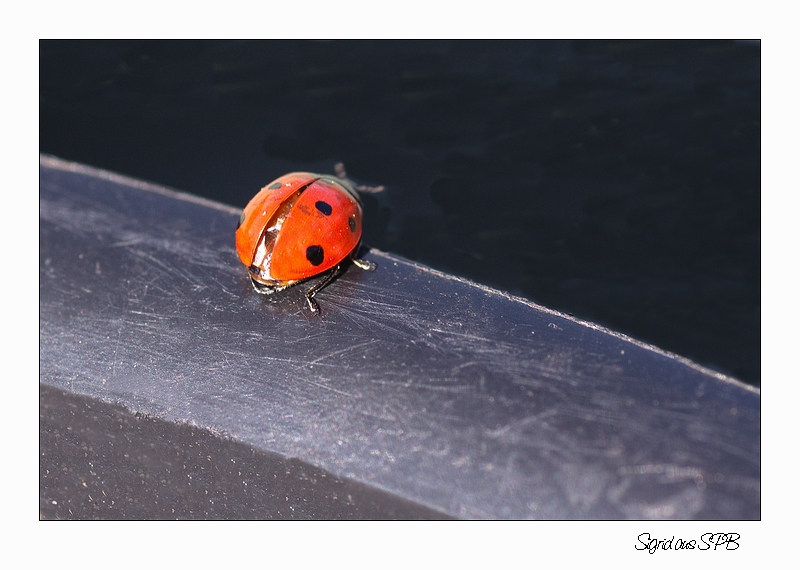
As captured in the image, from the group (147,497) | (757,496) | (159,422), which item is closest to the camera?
(757,496)

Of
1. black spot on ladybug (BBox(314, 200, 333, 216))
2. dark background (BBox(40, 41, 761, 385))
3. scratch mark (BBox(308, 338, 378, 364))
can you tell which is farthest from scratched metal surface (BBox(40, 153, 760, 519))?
dark background (BBox(40, 41, 761, 385))

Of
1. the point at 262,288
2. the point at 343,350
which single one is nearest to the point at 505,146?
the point at 262,288

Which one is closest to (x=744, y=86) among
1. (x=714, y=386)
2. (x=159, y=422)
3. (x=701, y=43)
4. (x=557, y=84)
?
(x=701, y=43)

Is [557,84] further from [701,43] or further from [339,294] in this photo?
[339,294]

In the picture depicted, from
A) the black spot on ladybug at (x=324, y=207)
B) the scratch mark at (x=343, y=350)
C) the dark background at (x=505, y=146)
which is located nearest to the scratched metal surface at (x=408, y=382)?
the scratch mark at (x=343, y=350)

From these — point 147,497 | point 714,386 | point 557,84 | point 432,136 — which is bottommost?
point 147,497

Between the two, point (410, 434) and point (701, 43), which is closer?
point (410, 434)

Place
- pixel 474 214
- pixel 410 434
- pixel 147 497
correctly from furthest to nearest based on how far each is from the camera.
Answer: pixel 474 214, pixel 147 497, pixel 410 434
